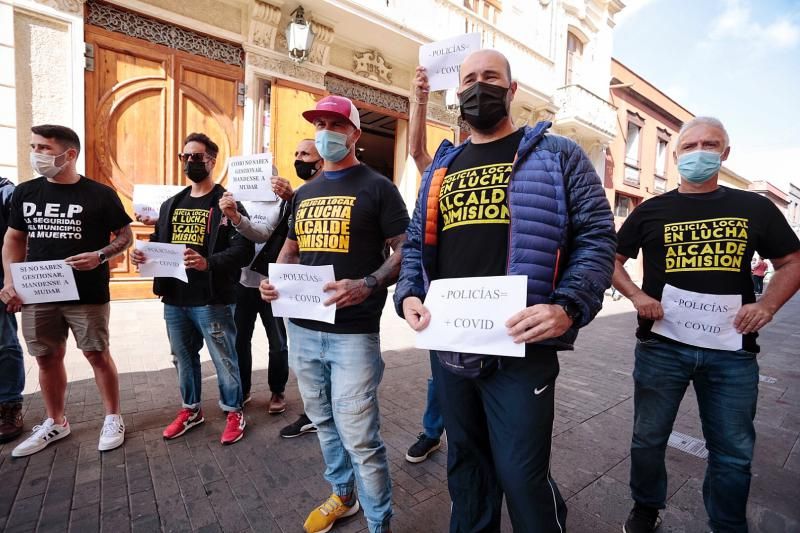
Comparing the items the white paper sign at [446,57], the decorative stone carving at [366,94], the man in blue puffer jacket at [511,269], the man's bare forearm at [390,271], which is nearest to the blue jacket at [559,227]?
the man in blue puffer jacket at [511,269]

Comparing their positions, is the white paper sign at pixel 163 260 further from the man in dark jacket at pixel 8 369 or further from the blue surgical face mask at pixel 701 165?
the blue surgical face mask at pixel 701 165

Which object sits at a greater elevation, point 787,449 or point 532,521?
point 532,521

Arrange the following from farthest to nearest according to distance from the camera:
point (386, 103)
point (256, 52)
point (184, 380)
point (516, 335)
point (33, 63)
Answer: point (386, 103)
point (256, 52)
point (33, 63)
point (184, 380)
point (516, 335)

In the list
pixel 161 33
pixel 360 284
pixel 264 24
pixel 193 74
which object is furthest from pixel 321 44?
pixel 360 284

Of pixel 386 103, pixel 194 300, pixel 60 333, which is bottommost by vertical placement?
pixel 60 333

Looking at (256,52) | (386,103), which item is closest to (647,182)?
(386,103)

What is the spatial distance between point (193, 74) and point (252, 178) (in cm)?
550

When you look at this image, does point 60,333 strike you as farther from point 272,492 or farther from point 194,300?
point 272,492

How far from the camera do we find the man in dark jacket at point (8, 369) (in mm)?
2941

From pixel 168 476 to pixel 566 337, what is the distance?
250 centimetres

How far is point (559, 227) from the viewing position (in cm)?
146

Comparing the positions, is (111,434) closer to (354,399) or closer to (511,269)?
(354,399)

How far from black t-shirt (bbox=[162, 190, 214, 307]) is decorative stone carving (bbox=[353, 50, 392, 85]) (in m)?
7.04

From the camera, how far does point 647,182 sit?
19.3 metres
